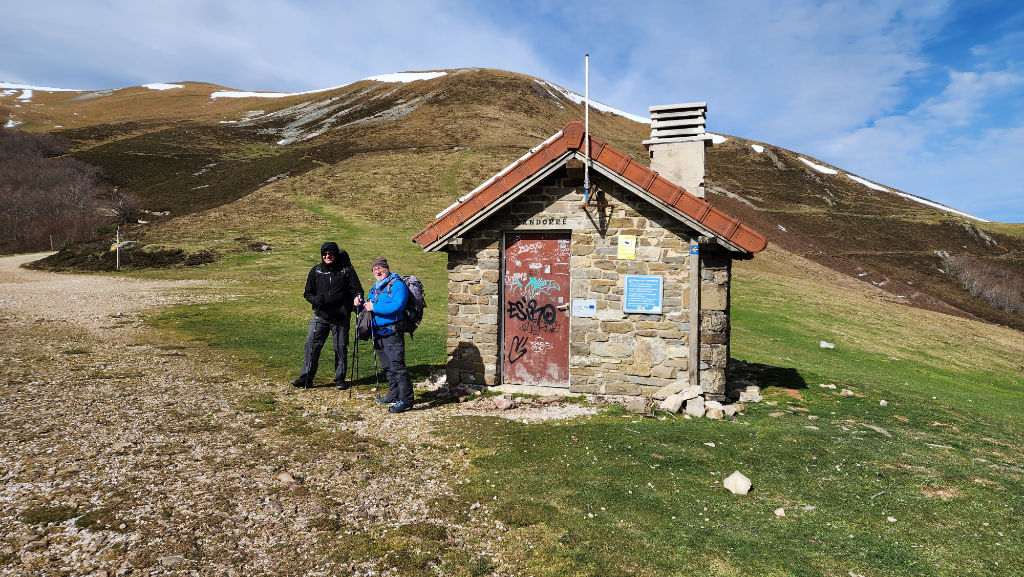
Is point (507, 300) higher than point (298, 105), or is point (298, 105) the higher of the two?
point (298, 105)

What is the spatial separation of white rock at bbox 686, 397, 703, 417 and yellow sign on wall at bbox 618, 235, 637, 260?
2.71 m

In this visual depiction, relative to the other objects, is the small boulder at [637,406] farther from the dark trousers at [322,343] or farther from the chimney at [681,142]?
the dark trousers at [322,343]

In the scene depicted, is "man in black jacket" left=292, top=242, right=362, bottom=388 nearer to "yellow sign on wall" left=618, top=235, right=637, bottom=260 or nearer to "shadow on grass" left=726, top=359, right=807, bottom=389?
"yellow sign on wall" left=618, top=235, right=637, bottom=260

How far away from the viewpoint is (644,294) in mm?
9156

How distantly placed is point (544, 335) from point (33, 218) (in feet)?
210

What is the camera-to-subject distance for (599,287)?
9328mm

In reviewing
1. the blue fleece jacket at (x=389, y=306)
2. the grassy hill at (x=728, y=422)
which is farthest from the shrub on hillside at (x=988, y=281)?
the blue fleece jacket at (x=389, y=306)

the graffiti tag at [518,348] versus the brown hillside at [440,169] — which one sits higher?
the brown hillside at [440,169]

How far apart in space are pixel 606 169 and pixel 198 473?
744 centimetres

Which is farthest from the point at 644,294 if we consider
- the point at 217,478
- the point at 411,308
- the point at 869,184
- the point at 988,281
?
the point at 869,184

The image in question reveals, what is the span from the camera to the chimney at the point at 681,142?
9734mm

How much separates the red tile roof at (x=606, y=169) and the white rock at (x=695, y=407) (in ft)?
8.87

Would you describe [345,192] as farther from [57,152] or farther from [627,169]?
[57,152]

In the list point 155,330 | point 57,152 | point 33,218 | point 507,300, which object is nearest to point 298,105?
point 57,152
